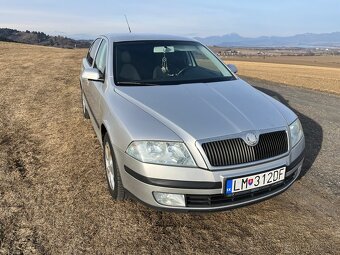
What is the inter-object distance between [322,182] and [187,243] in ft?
7.35

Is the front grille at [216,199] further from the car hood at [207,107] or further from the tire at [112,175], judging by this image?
the tire at [112,175]

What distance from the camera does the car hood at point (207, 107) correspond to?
125 inches

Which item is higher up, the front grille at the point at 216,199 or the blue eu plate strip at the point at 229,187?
the blue eu plate strip at the point at 229,187

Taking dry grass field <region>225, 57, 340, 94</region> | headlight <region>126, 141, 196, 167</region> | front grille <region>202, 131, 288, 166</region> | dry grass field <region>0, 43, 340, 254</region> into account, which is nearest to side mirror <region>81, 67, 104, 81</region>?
dry grass field <region>0, 43, 340, 254</region>

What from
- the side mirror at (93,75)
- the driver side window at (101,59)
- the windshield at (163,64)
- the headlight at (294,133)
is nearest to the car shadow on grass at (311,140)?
the headlight at (294,133)

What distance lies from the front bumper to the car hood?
1.07ft

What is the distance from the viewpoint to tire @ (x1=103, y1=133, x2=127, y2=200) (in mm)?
3488

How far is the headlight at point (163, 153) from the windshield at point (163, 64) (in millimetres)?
1300

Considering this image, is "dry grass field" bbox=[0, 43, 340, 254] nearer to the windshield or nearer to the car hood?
the car hood

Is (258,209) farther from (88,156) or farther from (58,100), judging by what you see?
(58,100)

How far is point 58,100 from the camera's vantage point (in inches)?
334

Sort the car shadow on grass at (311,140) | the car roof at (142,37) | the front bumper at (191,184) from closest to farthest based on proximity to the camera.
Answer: the front bumper at (191,184) → the car roof at (142,37) → the car shadow on grass at (311,140)

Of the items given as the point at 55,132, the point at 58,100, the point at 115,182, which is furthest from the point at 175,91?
the point at 58,100

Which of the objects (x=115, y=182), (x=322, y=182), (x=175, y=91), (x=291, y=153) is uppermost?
(x=175, y=91)
